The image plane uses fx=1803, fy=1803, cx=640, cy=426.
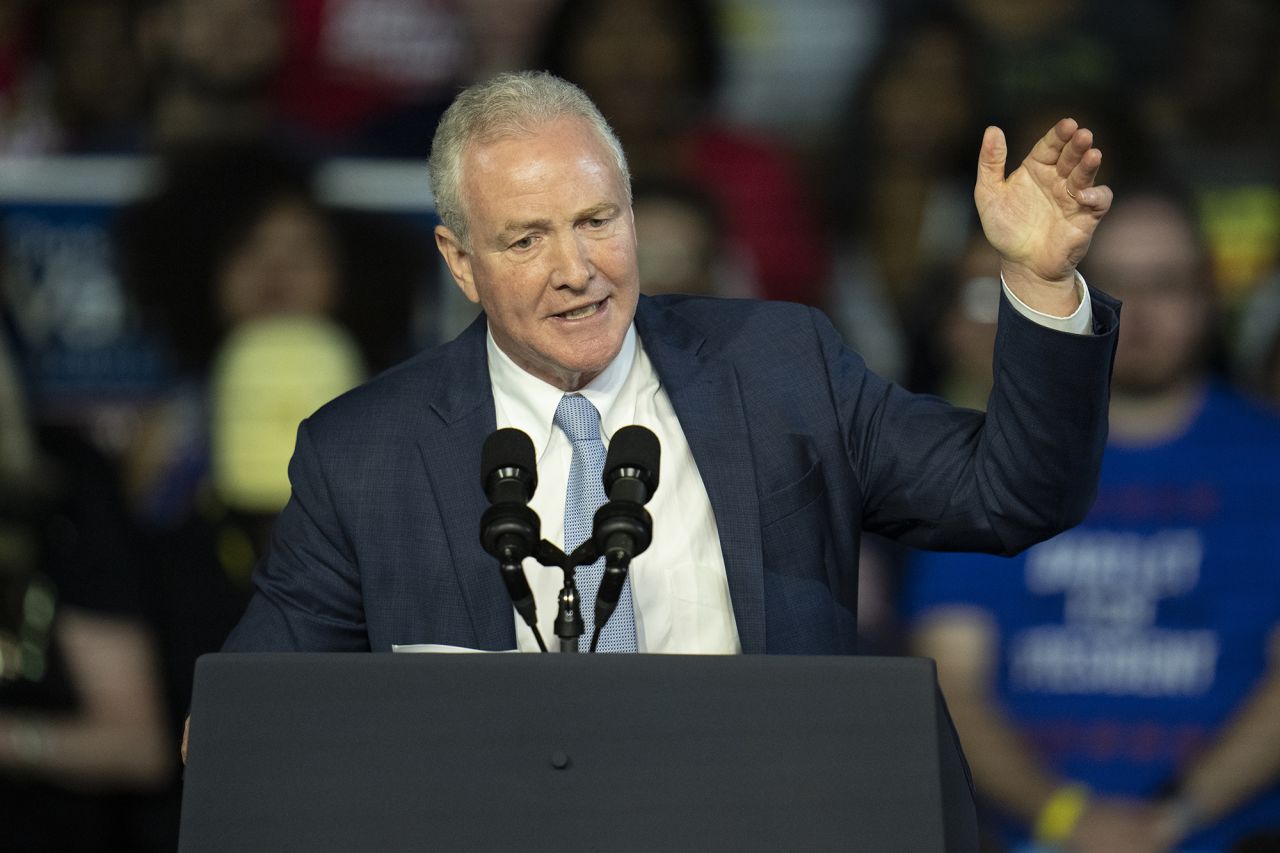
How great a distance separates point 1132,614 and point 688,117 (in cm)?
171

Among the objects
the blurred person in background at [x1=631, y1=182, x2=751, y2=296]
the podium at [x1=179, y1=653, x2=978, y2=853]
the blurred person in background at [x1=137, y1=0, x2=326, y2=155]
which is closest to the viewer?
the podium at [x1=179, y1=653, x2=978, y2=853]

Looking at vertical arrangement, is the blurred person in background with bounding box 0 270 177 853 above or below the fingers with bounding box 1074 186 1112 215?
below

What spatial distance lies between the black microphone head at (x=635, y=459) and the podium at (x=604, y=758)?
19 cm

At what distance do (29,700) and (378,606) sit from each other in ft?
7.63

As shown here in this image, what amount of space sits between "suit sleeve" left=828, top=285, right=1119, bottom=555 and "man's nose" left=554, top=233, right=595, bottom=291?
1.10ft

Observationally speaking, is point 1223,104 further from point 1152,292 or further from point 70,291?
point 70,291

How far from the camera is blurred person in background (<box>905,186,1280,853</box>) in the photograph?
3789mm

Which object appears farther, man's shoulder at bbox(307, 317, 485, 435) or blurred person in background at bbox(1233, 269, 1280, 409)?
blurred person in background at bbox(1233, 269, 1280, 409)

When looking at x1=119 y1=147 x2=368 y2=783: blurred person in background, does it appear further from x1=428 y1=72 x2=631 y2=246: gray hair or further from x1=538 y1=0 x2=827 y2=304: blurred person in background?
x1=428 y1=72 x2=631 y2=246: gray hair

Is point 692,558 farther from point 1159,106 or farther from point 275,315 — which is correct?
point 1159,106

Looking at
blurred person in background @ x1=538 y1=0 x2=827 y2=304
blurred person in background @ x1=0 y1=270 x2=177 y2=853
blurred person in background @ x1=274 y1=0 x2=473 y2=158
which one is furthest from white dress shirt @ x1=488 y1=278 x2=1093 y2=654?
blurred person in background @ x1=274 y1=0 x2=473 y2=158

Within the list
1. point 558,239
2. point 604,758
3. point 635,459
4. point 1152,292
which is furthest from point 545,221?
point 1152,292

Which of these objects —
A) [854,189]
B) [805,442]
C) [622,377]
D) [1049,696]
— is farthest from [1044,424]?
[854,189]

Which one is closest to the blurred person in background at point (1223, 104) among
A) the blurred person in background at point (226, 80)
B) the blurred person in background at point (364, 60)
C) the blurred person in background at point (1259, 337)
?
the blurred person in background at point (1259, 337)
